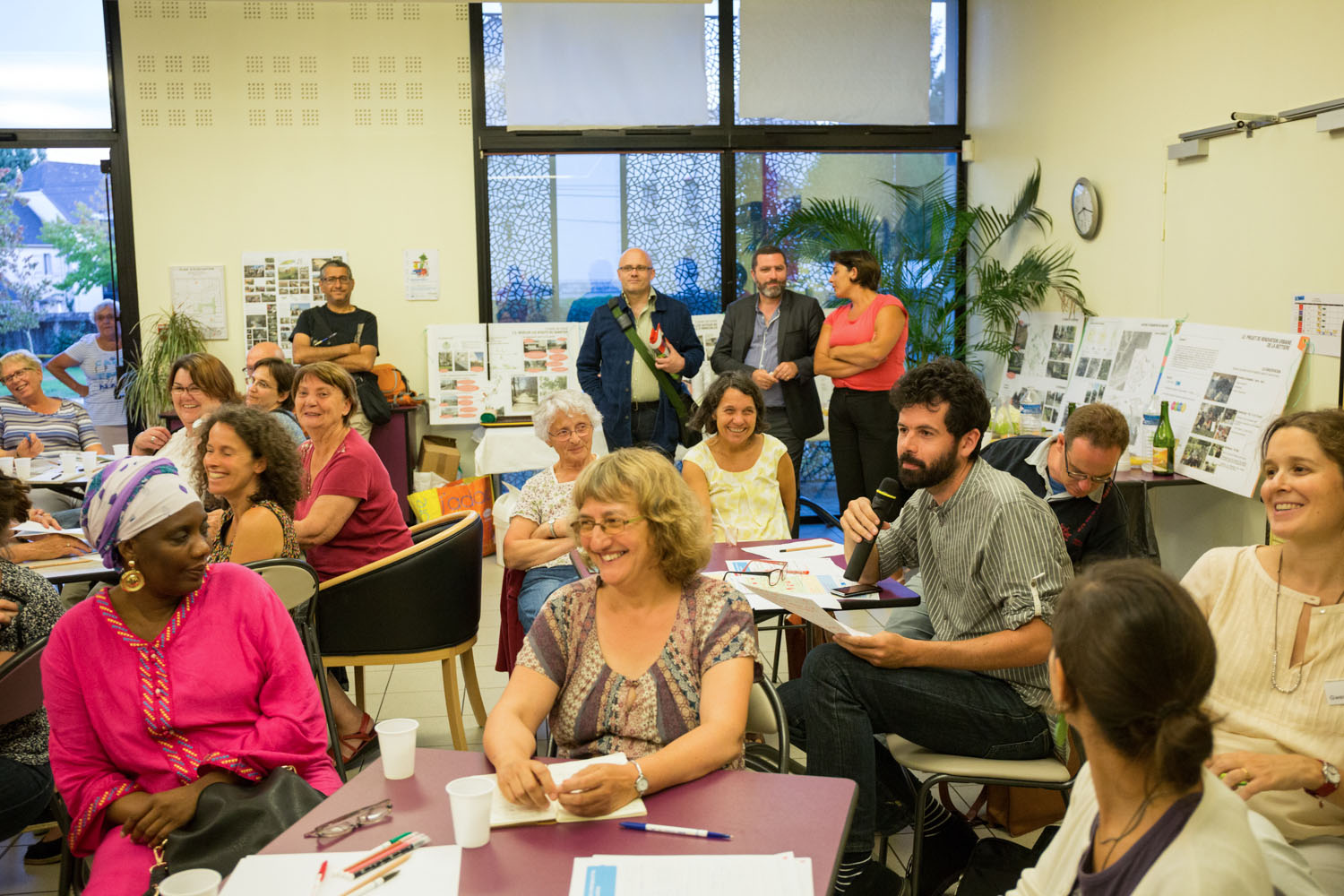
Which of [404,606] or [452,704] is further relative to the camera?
[452,704]

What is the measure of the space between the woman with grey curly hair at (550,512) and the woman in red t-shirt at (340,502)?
1.53ft

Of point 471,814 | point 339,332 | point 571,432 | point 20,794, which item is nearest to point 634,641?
point 471,814

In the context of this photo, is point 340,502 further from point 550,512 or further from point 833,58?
point 833,58

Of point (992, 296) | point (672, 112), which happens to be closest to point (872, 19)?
point (672, 112)

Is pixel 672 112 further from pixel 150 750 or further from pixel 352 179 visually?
pixel 150 750

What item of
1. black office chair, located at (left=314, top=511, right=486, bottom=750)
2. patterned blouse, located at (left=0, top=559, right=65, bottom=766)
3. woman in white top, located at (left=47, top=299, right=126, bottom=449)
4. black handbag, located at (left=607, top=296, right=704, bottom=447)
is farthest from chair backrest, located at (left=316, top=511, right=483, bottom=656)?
woman in white top, located at (left=47, top=299, right=126, bottom=449)

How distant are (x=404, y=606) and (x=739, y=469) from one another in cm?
138

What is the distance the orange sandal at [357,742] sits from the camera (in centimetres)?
378

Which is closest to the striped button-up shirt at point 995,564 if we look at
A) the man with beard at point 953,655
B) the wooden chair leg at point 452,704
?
the man with beard at point 953,655

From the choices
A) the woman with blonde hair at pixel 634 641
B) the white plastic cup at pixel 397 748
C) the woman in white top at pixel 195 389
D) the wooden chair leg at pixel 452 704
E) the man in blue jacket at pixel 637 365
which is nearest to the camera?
the white plastic cup at pixel 397 748

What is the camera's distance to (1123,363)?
225 inches

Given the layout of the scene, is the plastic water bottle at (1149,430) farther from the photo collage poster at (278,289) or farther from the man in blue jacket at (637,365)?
the photo collage poster at (278,289)

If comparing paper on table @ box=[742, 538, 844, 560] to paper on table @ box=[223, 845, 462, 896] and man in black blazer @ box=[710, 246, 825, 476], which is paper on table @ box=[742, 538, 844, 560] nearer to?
paper on table @ box=[223, 845, 462, 896]

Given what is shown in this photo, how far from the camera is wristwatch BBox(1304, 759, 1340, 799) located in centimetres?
204
